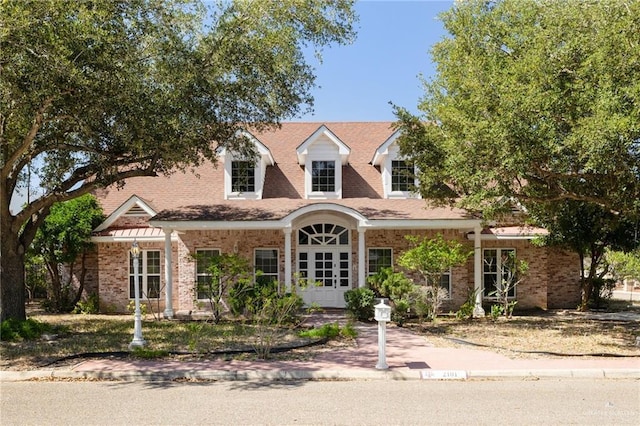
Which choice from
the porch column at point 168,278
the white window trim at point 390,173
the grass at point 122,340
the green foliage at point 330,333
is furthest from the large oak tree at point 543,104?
the porch column at point 168,278

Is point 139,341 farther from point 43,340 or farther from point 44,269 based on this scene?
point 44,269

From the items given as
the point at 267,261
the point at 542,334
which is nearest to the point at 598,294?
the point at 542,334

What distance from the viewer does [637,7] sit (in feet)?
Answer: 33.9

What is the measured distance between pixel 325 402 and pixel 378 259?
11.1m

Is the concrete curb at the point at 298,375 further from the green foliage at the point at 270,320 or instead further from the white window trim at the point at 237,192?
the white window trim at the point at 237,192

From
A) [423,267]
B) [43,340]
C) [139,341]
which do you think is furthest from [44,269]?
[423,267]

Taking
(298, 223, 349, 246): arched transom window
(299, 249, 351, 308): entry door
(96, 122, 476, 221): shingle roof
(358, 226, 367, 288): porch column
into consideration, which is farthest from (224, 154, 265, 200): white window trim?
(358, 226, 367, 288): porch column

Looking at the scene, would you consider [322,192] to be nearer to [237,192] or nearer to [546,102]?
[237,192]

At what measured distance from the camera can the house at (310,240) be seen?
710 inches

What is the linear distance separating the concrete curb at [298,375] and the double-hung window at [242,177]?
1032 cm

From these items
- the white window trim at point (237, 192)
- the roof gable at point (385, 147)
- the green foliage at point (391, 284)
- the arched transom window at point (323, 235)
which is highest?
the roof gable at point (385, 147)

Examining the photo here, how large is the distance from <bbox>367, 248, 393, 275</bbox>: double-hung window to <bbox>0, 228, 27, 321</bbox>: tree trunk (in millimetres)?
10837

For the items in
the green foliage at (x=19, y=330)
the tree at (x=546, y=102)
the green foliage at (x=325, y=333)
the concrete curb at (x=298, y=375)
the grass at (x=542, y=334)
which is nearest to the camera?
the concrete curb at (x=298, y=375)

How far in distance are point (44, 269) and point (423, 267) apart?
48.6ft
